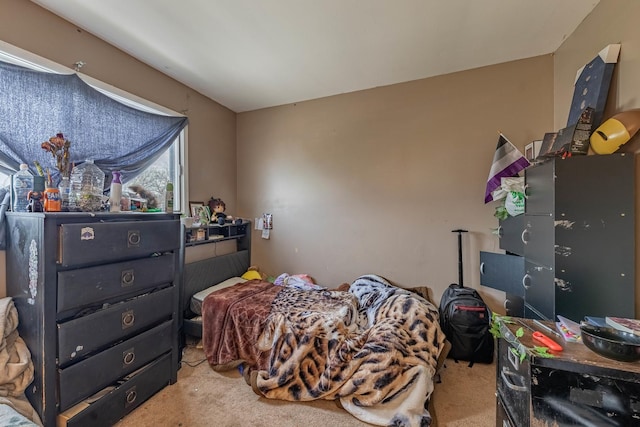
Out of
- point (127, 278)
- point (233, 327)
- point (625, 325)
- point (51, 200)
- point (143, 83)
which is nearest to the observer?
point (625, 325)

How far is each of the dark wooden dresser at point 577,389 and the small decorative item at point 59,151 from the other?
2.48 m

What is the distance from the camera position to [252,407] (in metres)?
1.67

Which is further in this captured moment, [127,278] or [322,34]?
[322,34]

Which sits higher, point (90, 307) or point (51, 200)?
→ point (51, 200)

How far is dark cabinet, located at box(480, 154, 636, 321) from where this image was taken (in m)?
1.30

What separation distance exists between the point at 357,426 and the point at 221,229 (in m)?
2.30

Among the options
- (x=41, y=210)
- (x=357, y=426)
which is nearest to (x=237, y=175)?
(x=41, y=210)

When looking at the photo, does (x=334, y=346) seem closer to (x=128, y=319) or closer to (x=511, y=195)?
(x=128, y=319)

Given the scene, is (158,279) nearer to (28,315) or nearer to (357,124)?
(28,315)

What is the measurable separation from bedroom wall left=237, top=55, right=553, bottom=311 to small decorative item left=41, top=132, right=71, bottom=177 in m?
1.96

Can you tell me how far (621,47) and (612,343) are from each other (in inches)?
63.8

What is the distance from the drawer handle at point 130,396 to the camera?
1.54m

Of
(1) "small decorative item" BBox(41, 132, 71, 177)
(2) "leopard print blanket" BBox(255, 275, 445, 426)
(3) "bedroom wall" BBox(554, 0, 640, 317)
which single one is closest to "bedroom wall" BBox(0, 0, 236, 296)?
(1) "small decorative item" BBox(41, 132, 71, 177)

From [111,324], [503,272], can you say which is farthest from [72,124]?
[503,272]
